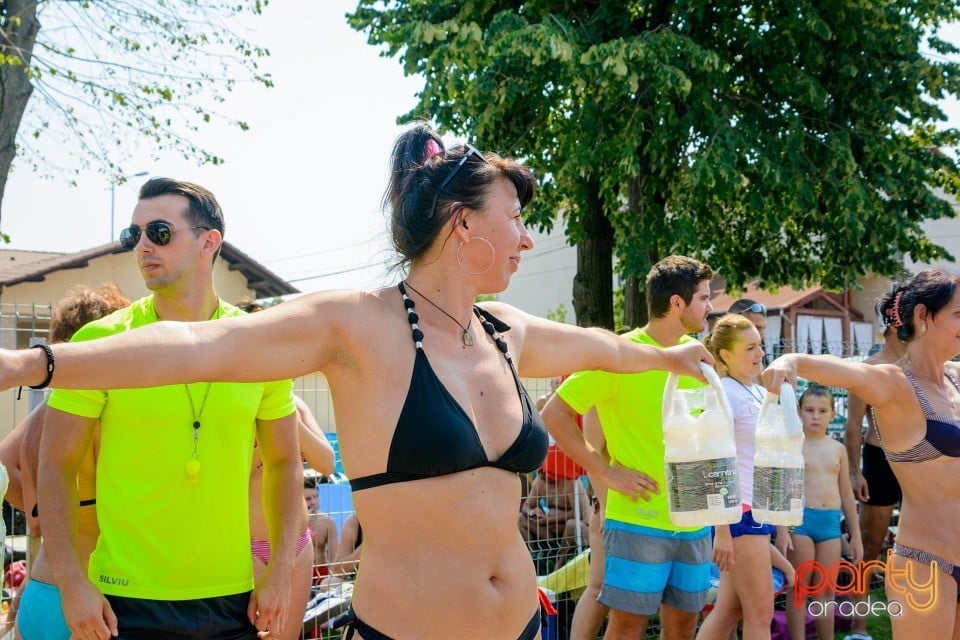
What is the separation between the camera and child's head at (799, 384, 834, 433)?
23.1 ft

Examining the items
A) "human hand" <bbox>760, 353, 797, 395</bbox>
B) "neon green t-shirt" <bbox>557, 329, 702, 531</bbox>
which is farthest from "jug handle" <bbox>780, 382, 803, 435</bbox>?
"neon green t-shirt" <bbox>557, 329, 702, 531</bbox>

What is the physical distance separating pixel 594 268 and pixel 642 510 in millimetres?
8828

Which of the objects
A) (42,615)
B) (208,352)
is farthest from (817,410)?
(208,352)

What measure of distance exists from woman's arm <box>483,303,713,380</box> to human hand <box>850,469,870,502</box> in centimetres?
490

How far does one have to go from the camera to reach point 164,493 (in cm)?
274

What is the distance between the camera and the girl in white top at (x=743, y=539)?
16.8ft

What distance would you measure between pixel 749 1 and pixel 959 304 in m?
9.54

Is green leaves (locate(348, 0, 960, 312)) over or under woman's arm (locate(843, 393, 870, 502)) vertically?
over

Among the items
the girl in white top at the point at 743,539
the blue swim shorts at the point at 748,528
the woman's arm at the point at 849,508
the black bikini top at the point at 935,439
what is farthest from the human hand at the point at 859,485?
the black bikini top at the point at 935,439

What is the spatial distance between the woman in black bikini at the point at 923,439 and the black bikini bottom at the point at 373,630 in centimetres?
182

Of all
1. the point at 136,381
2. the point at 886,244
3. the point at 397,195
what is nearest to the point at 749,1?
the point at 886,244

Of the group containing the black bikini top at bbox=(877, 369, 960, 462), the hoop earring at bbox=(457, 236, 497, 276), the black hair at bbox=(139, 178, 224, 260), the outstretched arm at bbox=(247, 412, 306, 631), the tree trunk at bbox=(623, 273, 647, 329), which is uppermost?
the tree trunk at bbox=(623, 273, 647, 329)

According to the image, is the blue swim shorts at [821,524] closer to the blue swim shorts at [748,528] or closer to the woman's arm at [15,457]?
the blue swim shorts at [748,528]

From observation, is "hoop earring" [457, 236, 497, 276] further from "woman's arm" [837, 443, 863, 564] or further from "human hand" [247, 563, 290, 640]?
"woman's arm" [837, 443, 863, 564]
